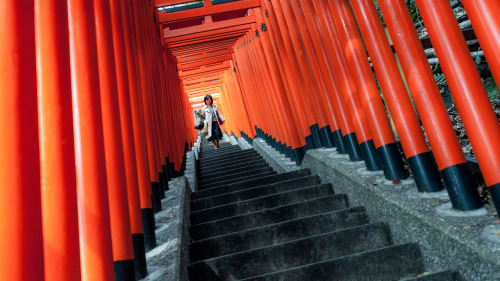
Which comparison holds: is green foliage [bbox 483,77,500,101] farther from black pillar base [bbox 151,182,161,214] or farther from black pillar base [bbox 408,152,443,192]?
black pillar base [bbox 151,182,161,214]

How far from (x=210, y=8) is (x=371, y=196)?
619cm

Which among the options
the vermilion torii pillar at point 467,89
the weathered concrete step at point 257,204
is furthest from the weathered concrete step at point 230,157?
the vermilion torii pillar at point 467,89

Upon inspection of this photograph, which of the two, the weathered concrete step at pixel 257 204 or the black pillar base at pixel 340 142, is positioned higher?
the black pillar base at pixel 340 142

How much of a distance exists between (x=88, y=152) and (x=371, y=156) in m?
2.40

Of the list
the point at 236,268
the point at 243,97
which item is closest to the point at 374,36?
the point at 236,268

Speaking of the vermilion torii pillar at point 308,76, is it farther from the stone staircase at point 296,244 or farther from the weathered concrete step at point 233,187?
the stone staircase at point 296,244

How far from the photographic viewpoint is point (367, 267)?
2.01 meters

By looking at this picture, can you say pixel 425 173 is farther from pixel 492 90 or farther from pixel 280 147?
pixel 280 147

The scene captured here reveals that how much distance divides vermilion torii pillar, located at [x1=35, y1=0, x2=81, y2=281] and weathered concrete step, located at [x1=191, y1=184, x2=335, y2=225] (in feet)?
7.53

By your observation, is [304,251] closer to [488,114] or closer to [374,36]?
[488,114]

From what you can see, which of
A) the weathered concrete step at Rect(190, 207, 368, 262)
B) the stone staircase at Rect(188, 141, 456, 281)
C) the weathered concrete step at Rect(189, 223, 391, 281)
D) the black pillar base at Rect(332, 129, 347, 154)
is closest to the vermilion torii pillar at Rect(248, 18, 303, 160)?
the black pillar base at Rect(332, 129, 347, 154)

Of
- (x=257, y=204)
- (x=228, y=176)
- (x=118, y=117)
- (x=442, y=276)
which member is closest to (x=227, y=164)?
(x=228, y=176)

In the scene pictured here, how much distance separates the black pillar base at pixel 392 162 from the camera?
261cm

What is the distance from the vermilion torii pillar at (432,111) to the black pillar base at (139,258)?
195 cm
